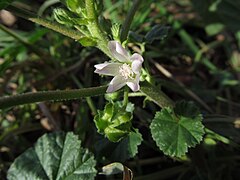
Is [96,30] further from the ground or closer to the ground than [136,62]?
further from the ground

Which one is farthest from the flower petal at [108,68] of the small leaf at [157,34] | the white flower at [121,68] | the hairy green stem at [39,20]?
the small leaf at [157,34]

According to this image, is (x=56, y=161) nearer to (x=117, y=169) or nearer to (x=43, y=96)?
(x=117, y=169)

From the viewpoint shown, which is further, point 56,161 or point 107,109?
point 56,161

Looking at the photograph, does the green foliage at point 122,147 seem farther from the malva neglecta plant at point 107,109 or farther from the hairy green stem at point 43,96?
the hairy green stem at point 43,96

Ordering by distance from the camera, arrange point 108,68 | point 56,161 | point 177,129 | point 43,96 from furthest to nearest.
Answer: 1. point 56,161
2. point 177,129
3. point 108,68
4. point 43,96

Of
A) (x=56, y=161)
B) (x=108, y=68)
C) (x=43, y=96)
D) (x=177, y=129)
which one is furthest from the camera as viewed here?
(x=56, y=161)

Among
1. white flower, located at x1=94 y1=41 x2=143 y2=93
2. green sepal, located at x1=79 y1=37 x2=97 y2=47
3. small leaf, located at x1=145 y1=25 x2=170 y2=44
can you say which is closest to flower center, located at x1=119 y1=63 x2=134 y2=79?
white flower, located at x1=94 y1=41 x2=143 y2=93

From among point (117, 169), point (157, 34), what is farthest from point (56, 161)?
point (157, 34)

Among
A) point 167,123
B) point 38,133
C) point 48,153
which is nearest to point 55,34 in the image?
point 38,133
